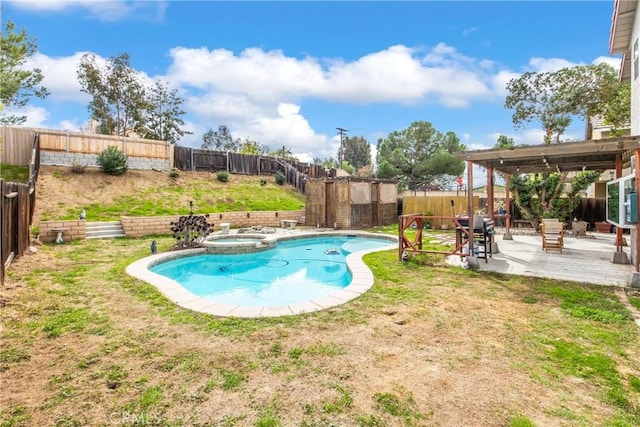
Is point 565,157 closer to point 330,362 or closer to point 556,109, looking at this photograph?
point 330,362

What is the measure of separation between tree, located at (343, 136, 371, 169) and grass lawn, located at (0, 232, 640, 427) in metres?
55.2

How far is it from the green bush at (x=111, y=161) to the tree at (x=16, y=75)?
408 centimetres

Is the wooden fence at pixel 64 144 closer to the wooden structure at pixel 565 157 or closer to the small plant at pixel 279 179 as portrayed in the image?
the small plant at pixel 279 179

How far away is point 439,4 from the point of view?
1079 cm

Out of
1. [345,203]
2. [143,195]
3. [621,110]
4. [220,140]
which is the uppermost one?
[220,140]

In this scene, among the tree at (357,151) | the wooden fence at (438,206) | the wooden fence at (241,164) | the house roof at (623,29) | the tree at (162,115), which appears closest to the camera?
the house roof at (623,29)

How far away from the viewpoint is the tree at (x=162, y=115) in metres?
28.4

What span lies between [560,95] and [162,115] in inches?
1227

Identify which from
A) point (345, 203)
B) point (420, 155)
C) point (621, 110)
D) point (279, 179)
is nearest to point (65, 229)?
point (345, 203)

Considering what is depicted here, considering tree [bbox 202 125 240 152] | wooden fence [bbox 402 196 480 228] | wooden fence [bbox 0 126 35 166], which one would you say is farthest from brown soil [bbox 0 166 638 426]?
tree [bbox 202 125 240 152]

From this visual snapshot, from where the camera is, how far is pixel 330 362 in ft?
10.3

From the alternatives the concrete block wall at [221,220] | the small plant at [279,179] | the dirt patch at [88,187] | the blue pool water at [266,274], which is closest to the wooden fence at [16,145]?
the dirt patch at [88,187]

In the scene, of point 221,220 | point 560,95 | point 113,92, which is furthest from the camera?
point 113,92

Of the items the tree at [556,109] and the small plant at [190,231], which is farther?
the tree at [556,109]
